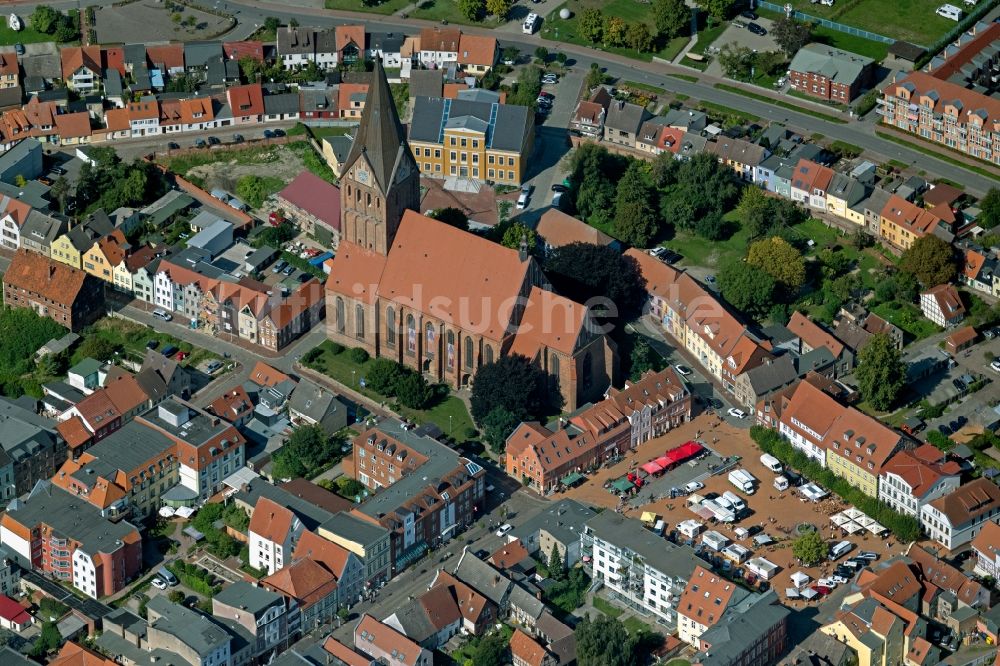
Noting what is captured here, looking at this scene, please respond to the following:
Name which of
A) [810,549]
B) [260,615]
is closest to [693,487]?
[810,549]

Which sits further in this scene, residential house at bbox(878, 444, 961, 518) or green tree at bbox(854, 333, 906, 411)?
green tree at bbox(854, 333, 906, 411)

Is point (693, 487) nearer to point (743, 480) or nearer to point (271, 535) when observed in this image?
point (743, 480)

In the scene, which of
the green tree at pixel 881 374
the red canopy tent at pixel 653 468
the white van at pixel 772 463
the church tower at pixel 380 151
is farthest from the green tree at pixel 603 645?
the church tower at pixel 380 151

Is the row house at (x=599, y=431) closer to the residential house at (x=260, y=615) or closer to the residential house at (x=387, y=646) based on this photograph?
the residential house at (x=387, y=646)

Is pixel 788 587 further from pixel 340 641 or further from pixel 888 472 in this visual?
pixel 340 641

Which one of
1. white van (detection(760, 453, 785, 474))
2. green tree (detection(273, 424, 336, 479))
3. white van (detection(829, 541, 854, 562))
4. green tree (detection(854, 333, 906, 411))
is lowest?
green tree (detection(273, 424, 336, 479))

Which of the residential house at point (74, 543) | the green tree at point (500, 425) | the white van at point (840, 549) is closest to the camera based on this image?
the residential house at point (74, 543)

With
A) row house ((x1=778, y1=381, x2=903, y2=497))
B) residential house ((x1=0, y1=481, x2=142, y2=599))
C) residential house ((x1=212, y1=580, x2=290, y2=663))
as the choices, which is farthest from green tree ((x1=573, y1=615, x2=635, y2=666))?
residential house ((x1=0, y1=481, x2=142, y2=599))

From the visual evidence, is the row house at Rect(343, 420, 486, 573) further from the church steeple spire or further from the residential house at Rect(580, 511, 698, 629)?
the church steeple spire
